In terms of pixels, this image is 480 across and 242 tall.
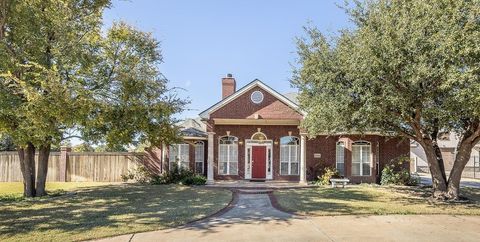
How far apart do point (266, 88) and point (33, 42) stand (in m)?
12.1

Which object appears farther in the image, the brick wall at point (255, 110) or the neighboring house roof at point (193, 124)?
the neighboring house roof at point (193, 124)

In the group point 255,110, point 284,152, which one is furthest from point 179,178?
point 284,152

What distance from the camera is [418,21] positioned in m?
11.3

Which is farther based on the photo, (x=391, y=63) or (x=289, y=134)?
(x=289, y=134)

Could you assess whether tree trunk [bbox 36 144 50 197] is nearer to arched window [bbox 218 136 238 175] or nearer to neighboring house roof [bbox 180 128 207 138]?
neighboring house roof [bbox 180 128 207 138]

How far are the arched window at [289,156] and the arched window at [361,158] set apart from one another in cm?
353

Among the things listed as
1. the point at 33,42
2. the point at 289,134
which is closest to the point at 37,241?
the point at 33,42

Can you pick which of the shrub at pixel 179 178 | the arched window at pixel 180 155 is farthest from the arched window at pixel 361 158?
the arched window at pixel 180 155

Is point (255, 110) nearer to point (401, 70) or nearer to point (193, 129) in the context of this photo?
point (193, 129)

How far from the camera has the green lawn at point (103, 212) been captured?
29.8 feet

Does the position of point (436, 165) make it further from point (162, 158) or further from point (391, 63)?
point (162, 158)

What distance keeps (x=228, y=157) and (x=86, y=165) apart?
9048 mm

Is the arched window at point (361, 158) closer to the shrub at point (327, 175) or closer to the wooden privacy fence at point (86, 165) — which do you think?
the shrub at point (327, 175)

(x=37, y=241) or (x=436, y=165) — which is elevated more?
(x=436, y=165)
